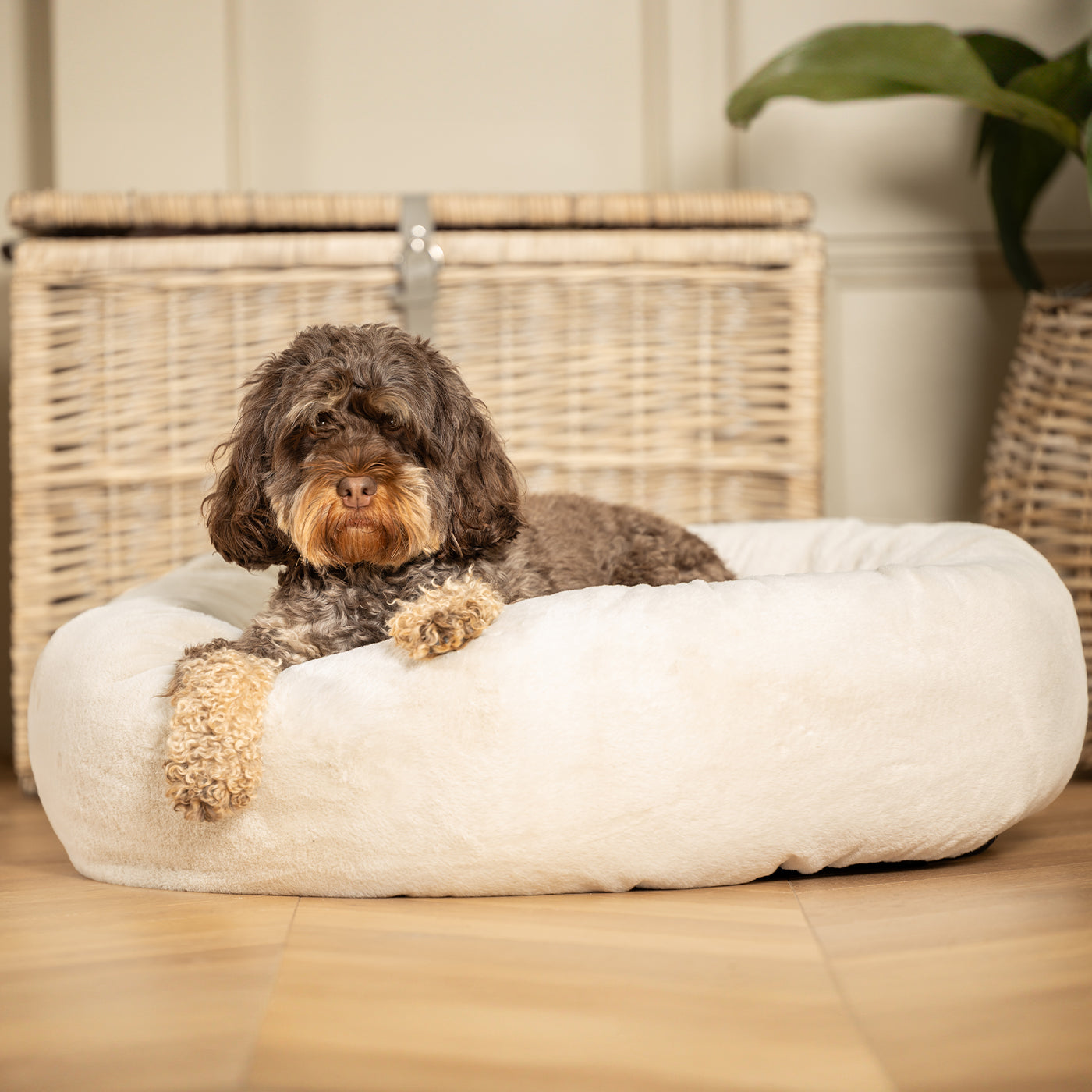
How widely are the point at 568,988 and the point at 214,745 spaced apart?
24.8 inches

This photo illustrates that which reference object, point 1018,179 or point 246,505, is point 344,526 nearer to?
point 246,505

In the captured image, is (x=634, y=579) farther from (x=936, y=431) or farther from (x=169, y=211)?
(x=936, y=431)

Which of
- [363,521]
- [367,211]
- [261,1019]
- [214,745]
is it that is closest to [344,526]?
[363,521]

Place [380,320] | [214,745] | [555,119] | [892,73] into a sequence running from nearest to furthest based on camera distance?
[214,745], [892,73], [380,320], [555,119]

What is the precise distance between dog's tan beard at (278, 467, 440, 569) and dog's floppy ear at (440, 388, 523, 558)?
71mm

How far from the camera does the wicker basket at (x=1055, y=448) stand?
256 centimetres

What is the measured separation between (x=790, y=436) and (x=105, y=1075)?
2.11 meters

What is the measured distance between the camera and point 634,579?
226 cm

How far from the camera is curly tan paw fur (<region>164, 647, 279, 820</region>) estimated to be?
1.59 m

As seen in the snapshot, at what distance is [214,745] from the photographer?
1585mm

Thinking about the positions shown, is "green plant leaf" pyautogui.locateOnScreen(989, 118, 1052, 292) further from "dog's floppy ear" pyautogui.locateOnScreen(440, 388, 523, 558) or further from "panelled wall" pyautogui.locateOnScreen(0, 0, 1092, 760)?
"dog's floppy ear" pyautogui.locateOnScreen(440, 388, 523, 558)

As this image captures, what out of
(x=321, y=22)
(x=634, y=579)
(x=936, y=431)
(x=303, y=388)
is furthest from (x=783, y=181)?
(x=303, y=388)

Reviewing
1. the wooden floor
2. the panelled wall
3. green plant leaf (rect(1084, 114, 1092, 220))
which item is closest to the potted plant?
green plant leaf (rect(1084, 114, 1092, 220))

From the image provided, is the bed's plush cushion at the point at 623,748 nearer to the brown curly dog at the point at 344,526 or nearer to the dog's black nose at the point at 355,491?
the brown curly dog at the point at 344,526
